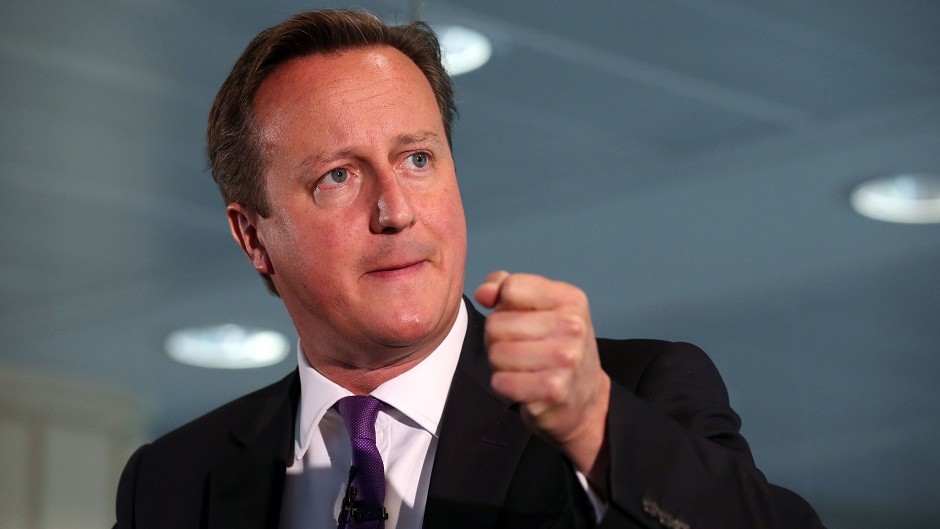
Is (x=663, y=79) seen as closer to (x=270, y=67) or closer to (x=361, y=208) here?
(x=270, y=67)

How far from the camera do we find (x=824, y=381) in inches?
145

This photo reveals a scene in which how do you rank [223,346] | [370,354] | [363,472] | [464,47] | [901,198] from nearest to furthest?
[363,472]
[370,354]
[901,198]
[464,47]
[223,346]

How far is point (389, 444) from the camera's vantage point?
1968 millimetres

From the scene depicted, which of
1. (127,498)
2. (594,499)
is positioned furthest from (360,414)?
(594,499)

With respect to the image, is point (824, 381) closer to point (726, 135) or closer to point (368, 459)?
point (726, 135)

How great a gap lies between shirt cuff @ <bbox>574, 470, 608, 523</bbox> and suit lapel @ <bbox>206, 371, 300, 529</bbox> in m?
0.73

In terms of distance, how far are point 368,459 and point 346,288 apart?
27 cm

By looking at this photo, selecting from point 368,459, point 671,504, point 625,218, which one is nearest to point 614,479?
point 671,504

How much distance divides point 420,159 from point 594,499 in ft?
2.61

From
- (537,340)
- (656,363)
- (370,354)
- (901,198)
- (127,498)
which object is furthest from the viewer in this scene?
(901,198)

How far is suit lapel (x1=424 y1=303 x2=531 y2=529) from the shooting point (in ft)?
5.82

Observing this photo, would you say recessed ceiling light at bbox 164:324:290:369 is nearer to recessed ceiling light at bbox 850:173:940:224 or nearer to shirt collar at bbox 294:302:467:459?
recessed ceiling light at bbox 850:173:940:224

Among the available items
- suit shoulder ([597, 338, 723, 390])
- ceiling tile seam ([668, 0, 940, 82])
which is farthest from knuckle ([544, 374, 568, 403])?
ceiling tile seam ([668, 0, 940, 82])

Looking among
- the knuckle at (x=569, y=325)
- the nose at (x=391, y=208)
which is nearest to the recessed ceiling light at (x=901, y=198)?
the nose at (x=391, y=208)
